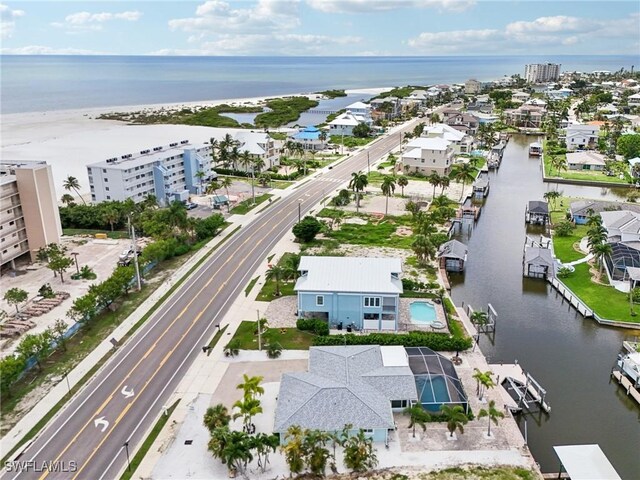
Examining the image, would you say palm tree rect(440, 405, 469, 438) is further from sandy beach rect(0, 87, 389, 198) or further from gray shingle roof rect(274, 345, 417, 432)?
sandy beach rect(0, 87, 389, 198)

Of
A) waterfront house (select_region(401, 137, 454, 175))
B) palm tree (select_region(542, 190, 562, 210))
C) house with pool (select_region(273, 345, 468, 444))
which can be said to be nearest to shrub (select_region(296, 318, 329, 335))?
house with pool (select_region(273, 345, 468, 444))

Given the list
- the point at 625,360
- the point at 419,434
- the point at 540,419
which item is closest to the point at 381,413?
the point at 419,434

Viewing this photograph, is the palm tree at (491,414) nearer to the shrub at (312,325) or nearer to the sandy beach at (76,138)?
the shrub at (312,325)

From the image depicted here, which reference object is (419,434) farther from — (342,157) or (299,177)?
(342,157)

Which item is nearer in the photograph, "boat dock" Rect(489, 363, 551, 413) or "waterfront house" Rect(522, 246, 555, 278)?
"boat dock" Rect(489, 363, 551, 413)

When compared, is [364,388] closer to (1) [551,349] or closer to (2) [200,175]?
(1) [551,349]

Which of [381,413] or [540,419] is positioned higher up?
[381,413]
